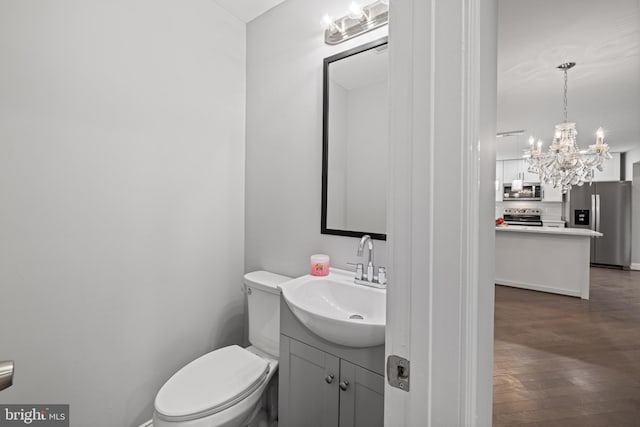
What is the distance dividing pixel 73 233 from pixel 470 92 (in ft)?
5.24

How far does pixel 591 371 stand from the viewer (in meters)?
2.22

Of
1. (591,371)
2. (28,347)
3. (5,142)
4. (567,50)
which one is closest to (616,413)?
(591,371)

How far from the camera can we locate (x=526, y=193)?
7383 mm

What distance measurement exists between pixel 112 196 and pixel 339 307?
122 centimetres

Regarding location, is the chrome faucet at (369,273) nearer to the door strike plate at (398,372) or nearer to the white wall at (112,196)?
the door strike plate at (398,372)

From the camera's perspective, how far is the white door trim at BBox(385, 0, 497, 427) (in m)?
0.50

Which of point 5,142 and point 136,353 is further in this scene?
point 136,353

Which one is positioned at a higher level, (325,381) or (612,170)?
(612,170)

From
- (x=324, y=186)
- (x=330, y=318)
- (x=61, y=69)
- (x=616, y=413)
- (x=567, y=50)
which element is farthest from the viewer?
(x=567, y=50)

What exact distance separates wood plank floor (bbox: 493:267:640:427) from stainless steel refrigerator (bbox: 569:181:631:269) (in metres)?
2.93

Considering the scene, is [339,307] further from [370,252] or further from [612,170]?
[612,170]

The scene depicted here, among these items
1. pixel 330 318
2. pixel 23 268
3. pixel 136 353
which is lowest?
pixel 136 353

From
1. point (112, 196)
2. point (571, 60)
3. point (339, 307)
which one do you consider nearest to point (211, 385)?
point (339, 307)

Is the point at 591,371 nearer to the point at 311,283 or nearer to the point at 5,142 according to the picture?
the point at 311,283
